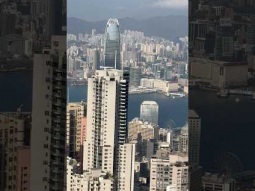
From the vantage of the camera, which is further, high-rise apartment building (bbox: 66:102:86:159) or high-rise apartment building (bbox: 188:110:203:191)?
high-rise apartment building (bbox: 66:102:86:159)

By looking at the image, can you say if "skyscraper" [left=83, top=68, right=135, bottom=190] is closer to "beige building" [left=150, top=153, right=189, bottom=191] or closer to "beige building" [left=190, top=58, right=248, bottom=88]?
"beige building" [left=150, top=153, right=189, bottom=191]

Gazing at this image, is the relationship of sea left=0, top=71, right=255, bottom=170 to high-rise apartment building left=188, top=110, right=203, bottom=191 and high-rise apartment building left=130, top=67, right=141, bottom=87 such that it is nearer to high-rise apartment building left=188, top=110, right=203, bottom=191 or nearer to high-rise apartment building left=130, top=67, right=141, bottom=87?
high-rise apartment building left=188, top=110, right=203, bottom=191

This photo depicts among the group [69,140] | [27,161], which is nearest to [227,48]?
[27,161]

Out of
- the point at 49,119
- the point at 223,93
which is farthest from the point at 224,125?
the point at 49,119

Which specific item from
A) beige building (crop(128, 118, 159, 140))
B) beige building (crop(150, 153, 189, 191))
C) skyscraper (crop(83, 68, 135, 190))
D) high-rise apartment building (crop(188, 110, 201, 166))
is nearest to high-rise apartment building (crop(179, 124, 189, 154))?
beige building (crop(150, 153, 189, 191))

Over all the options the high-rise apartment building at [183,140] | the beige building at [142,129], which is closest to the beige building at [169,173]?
the high-rise apartment building at [183,140]

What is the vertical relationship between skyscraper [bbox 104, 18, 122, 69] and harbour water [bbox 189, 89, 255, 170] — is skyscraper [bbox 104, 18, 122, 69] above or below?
above

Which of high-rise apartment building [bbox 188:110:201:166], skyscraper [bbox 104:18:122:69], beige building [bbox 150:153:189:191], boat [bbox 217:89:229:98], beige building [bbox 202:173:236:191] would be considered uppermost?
skyscraper [bbox 104:18:122:69]

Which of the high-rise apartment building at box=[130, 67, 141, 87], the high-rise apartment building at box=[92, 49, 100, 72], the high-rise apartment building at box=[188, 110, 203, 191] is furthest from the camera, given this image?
the high-rise apartment building at box=[92, 49, 100, 72]

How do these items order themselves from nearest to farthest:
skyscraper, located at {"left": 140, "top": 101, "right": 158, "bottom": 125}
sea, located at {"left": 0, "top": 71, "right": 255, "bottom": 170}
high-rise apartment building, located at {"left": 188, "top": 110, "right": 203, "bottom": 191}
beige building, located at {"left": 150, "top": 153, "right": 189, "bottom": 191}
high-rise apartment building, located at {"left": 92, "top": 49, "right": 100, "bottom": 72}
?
sea, located at {"left": 0, "top": 71, "right": 255, "bottom": 170}
high-rise apartment building, located at {"left": 188, "top": 110, "right": 203, "bottom": 191}
beige building, located at {"left": 150, "top": 153, "right": 189, "bottom": 191}
skyscraper, located at {"left": 140, "top": 101, "right": 158, "bottom": 125}
high-rise apartment building, located at {"left": 92, "top": 49, "right": 100, "bottom": 72}
